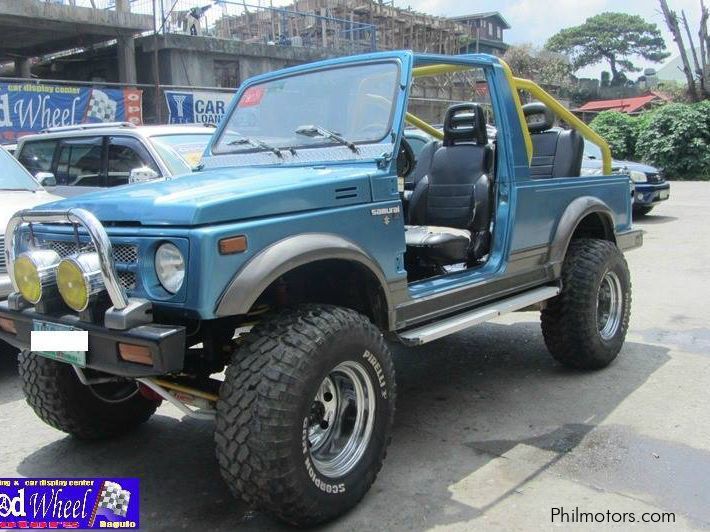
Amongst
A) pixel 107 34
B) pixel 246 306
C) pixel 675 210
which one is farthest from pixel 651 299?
pixel 107 34

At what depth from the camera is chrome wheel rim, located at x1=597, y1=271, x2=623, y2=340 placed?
5.08m

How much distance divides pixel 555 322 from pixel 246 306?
2.73m

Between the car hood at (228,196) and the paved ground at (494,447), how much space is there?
4.53 feet

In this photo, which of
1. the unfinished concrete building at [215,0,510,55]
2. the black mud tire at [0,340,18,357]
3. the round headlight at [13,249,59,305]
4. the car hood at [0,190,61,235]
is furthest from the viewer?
the unfinished concrete building at [215,0,510,55]

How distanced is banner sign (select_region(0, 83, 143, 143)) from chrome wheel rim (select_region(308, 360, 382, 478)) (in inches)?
395

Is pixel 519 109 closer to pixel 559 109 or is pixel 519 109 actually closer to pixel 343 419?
pixel 559 109

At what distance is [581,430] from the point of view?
395 cm

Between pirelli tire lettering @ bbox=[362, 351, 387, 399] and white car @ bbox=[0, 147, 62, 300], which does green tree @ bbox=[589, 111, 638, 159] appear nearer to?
white car @ bbox=[0, 147, 62, 300]

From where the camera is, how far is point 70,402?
12.1 feet

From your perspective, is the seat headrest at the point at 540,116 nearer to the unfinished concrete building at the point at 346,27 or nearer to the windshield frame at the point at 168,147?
the windshield frame at the point at 168,147

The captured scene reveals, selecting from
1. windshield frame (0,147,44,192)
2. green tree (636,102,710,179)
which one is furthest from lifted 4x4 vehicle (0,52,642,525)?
green tree (636,102,710,179)

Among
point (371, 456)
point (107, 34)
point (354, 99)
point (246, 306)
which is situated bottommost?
point (371, 456)

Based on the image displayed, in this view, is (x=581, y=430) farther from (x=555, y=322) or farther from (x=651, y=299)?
(x=651, y=299)

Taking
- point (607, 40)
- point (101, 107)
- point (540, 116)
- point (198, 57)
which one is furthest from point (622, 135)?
point (607, 40)
